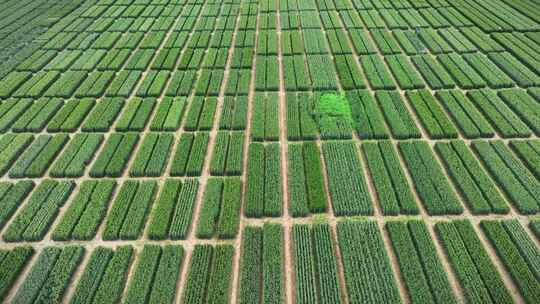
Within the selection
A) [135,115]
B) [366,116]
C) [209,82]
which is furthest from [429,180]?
[135,115]

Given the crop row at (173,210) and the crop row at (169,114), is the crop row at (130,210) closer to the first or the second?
the crop row at (173,210)

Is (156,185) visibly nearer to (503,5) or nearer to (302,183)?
(302,183)

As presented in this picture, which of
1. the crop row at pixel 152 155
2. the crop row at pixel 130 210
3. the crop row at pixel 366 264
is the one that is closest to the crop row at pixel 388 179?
the crop row at pixel 366 264

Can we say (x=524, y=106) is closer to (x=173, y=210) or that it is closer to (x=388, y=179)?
(x=388, y=179)

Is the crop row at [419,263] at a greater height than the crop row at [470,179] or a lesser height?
lesser

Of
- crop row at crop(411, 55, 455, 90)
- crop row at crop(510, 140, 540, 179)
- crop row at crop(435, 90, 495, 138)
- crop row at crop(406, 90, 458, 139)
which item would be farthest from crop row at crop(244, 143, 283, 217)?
crop row at crop(510, 140, 540, 179)

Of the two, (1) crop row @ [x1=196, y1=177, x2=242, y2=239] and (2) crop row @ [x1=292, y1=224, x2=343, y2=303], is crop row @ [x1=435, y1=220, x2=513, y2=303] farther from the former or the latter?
(1) crop row @ [x1=196, y1=177, x2=242, y2=239]
